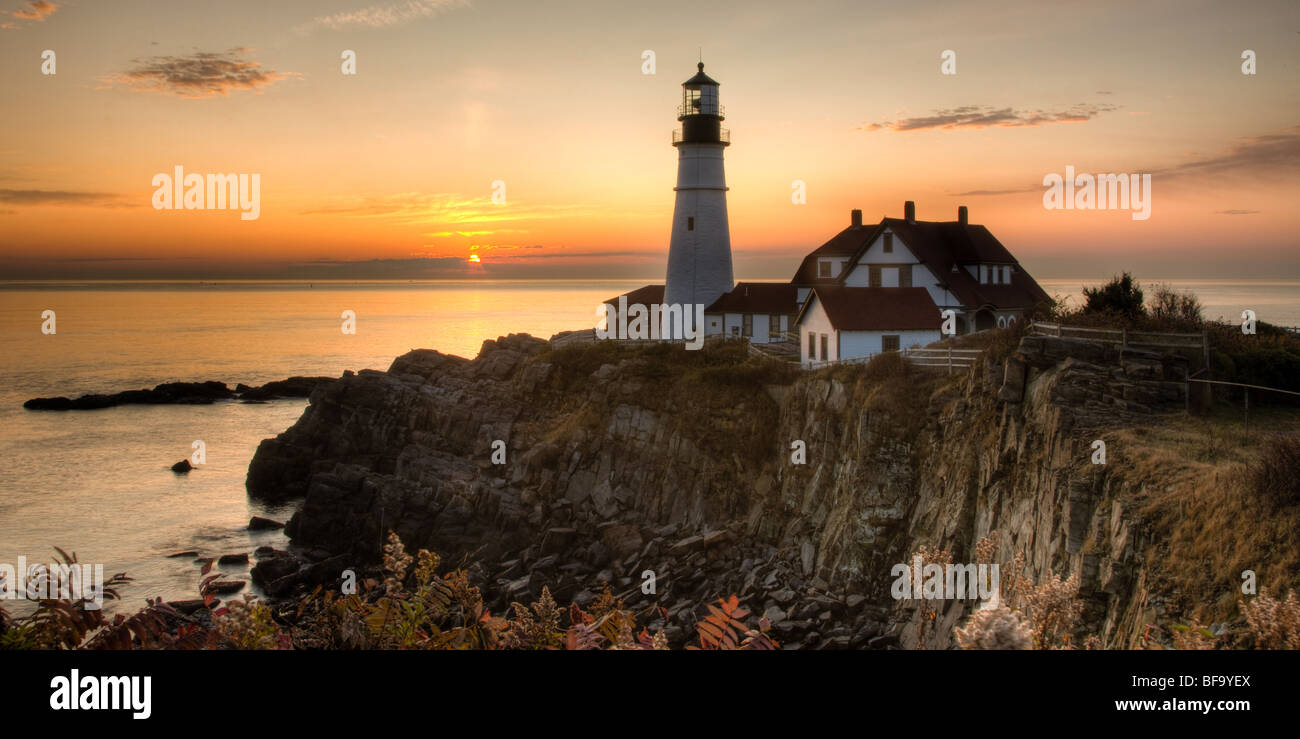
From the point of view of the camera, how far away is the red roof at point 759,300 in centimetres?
4644

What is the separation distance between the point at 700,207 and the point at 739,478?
18425 mm

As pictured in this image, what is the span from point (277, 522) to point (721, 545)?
21521 mm

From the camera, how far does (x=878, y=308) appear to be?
3525 centimetres

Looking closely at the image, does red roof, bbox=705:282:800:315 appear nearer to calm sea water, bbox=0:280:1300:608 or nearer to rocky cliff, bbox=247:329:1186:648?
rocky cliff, bbox=247:329:1186:648

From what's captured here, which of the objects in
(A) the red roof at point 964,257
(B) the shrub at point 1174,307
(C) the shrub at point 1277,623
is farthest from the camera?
(A) the red roof at point 964,257

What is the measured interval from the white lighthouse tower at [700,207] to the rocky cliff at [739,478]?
630 cm

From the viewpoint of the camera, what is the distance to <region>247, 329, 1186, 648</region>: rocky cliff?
61.1 ft

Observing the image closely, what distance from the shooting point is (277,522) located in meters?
39.3

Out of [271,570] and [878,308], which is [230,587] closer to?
[271,570]

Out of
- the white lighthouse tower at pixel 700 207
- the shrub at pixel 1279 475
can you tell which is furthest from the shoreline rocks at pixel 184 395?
the shrub at pixel 1279 475

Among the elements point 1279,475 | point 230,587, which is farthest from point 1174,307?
point 230,587

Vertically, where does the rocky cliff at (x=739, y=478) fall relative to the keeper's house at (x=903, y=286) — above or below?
below

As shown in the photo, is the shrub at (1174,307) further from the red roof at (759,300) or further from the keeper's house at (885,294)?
the red roof at (759,300)
